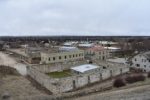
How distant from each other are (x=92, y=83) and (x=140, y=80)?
17.1ft

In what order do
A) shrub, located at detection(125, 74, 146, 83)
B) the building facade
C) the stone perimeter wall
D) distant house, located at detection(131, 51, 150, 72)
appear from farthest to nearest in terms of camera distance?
the building facade
distant house, located at detection(131, 51, 150, 72)
shrub, located at detection(125, 74, 146, 83)
the stone perimeter wall

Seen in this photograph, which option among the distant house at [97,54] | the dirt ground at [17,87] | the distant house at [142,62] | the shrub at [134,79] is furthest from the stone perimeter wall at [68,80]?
the distant house at [97,54]

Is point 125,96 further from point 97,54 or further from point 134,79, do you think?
point 97,54

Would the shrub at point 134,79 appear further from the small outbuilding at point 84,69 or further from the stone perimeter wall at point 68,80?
the small outbuilding at point 84,69

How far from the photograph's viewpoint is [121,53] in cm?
5184

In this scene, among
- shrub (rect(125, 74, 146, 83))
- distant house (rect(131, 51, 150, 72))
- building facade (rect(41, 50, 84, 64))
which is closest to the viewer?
shrub (rect(125, 74, 146, 83))

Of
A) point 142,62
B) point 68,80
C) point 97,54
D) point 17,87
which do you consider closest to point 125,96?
point 68,80

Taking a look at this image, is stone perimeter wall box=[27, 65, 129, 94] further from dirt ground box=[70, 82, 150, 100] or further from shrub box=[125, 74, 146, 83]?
dirt ground box=[70, 82, 150, 100]

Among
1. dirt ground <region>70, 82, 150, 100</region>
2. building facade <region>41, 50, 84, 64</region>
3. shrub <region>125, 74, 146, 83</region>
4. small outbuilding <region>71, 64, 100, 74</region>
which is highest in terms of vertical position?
building facade <region>41, 50, 84, 64</region>

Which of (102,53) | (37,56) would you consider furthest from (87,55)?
(37,56)

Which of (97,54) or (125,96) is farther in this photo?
(97,54)

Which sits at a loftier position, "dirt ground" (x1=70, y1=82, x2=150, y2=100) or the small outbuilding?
the small outbuilding

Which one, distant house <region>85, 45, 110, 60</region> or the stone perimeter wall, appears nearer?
the stone perimeter wall

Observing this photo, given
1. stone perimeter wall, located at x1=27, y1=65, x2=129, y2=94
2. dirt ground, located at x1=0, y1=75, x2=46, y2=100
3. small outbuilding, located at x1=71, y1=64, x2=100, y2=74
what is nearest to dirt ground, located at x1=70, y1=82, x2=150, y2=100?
stone perimeter wall, located at x1=27, y1=65, x2=129, y2=94
